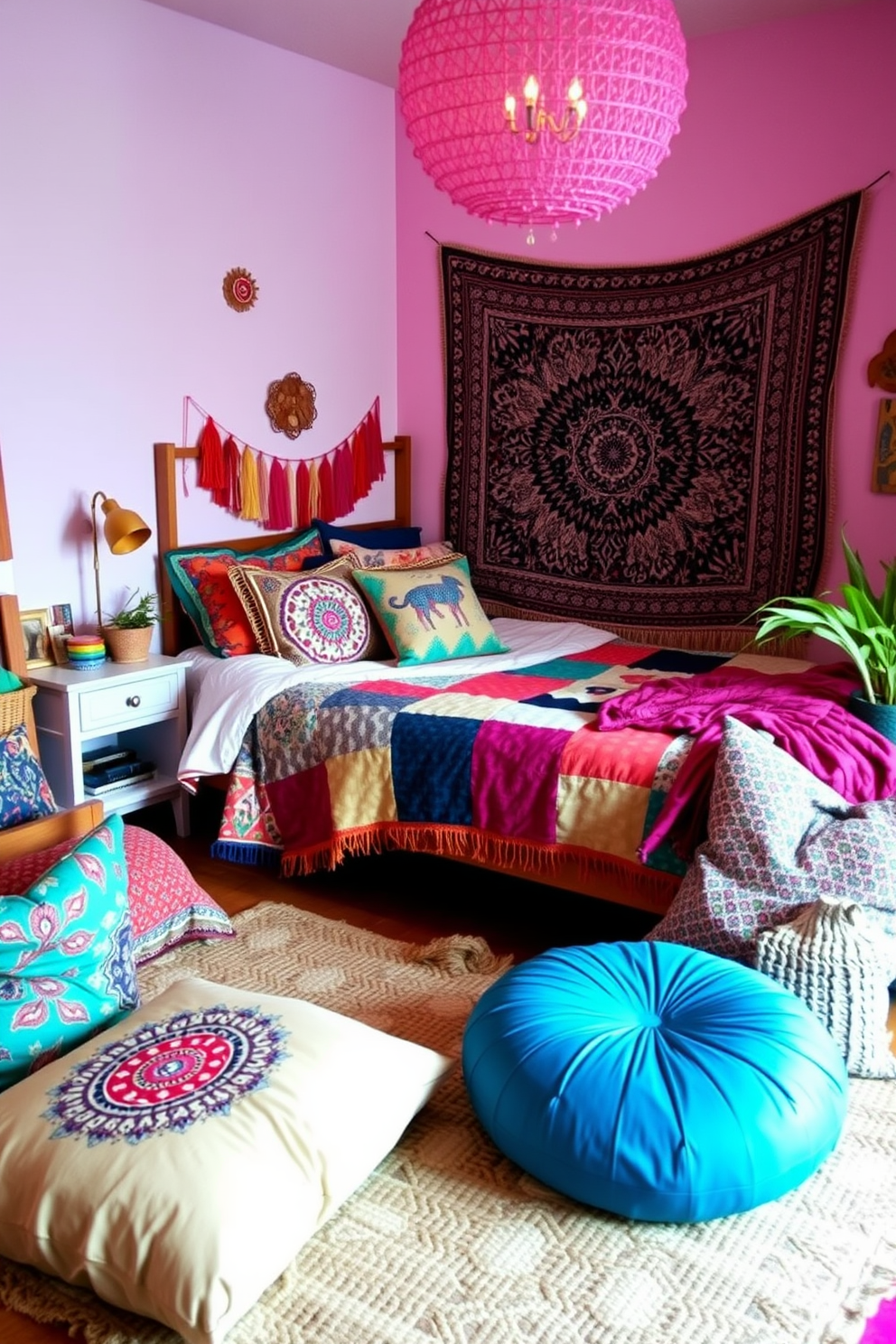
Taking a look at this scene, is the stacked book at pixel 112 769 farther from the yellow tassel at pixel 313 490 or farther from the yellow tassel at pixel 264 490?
the yellow tassel at pixel 313 490

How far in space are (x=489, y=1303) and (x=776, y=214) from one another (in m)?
3.27

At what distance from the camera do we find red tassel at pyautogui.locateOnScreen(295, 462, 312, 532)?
13.8 ft

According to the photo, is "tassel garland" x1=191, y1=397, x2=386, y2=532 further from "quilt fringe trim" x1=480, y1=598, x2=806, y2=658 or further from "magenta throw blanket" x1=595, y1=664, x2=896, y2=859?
"magenta throw blanket" x1=595, y1=664, x2=896, y2=859

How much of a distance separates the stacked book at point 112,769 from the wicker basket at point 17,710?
1.12 ft

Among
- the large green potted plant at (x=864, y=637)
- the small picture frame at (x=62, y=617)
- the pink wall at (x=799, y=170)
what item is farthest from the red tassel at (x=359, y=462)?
the large green potted plant at (x=864, y=637)

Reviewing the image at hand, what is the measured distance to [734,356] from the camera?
3844mm

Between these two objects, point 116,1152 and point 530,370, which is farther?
point 530,370

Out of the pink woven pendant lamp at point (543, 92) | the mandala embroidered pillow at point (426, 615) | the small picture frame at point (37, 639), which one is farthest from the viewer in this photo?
the mandala embroidered pillow at point (426, 615)

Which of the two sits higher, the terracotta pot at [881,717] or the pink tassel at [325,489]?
the pink tassel at [325,489]

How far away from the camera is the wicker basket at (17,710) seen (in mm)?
2977

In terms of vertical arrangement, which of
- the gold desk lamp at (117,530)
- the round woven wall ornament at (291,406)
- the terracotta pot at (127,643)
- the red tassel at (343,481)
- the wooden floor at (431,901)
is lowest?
the wooden floor at (431,901)

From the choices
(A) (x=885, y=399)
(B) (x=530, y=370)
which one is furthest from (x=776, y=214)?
(B) (x=530, y=370)

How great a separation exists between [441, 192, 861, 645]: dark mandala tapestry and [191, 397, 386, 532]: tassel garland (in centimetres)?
34

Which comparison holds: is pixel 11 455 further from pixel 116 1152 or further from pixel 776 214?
pixel 776 214
